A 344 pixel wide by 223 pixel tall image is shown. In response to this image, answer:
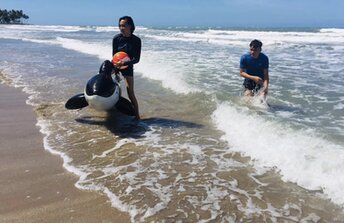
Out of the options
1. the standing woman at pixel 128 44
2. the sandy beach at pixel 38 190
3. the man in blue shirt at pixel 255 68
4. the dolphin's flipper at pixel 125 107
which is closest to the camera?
the sandy beach at pixel 38 190

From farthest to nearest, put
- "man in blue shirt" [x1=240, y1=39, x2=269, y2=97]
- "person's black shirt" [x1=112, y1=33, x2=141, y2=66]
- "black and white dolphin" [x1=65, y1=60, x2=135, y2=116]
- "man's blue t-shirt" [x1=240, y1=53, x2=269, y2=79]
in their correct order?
"man's blue t-shirt" [x1=240, y1=53, x2=269, y2=79] < "man in blue shirt" [x1=240, y1=39, x2=269, y2=97] < "person's black shirt" [x1=112, y1=33, x2=141, y2=66] < "black and white dolphin" [x1=65, y1=60, x2=135, y2=116]

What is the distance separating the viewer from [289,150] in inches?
196

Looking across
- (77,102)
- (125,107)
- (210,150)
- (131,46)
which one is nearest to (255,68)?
(131,46)

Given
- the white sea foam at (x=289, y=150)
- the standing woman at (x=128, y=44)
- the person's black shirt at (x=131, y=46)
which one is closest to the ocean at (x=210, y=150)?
the white sea foam at (x=289, y=150)

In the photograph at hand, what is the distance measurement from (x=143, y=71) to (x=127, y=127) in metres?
6.21

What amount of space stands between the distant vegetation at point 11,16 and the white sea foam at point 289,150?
10510 cm

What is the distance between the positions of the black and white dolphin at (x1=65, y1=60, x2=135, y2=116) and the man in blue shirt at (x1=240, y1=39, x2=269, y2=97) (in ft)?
7.72

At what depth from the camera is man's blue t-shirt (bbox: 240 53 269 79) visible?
7590mm

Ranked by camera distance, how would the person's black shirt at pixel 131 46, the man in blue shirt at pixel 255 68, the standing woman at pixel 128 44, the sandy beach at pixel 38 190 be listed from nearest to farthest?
the sandy beach at pixel 38 190
the standing woman at pixel 128 44
the person's black shirt at pixel 131 46
the man in blue shirt at pixel 255 68

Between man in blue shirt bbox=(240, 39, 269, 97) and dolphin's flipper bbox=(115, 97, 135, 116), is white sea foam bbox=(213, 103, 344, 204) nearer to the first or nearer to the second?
man in blue shirt bbox=(240, 39, 269, 97)

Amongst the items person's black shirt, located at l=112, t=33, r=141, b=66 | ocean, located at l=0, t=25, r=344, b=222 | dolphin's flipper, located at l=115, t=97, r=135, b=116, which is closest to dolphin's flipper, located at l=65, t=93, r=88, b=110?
ocean, located at l=0, t=25, r=344, b=222

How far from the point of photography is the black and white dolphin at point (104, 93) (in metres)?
6.36

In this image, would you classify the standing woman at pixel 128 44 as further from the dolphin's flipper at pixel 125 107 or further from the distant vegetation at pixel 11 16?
the distant vegetation at pixel 11 16

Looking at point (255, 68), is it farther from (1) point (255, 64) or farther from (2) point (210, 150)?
(2) point (210, 150)
